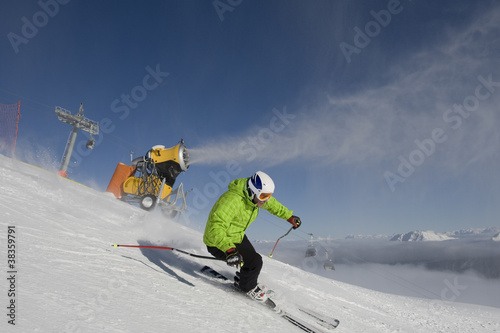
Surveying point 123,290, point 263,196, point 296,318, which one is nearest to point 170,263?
point 123,290

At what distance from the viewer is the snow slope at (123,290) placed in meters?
1.96

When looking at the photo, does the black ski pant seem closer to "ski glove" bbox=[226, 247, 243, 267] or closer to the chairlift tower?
"ski glove" bbox=[226, 247, 243, 267]

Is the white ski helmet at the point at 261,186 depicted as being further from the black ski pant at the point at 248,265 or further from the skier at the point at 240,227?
the black ski pant at the point at 248,265

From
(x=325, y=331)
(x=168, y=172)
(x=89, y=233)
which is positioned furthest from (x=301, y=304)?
(x=168, y=172)

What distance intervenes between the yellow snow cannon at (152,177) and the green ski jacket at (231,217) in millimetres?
10105

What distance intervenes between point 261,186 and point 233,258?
1.36 metres

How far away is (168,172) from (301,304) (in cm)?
1164

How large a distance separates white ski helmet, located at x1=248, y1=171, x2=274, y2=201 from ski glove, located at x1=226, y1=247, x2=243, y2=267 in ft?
3.64

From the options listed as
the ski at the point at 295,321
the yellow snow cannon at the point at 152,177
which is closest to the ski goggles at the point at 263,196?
the ski at the point at 295,321

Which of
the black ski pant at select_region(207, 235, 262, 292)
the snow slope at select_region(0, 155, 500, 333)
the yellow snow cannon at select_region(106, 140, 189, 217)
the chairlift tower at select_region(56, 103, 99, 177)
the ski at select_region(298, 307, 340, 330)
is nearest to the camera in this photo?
the snow slope at select_region(0, 155, 500, 333)

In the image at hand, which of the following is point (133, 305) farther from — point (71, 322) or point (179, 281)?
point (179, 281)

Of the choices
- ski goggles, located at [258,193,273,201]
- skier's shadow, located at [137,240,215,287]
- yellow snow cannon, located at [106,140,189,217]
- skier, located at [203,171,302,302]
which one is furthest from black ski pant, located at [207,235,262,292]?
yellow snow cannon, located at [106,140,189,217]

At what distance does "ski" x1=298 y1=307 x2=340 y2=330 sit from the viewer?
3.76 m

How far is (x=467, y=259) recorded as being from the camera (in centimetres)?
18775
